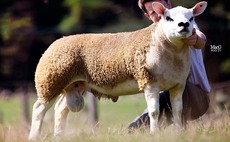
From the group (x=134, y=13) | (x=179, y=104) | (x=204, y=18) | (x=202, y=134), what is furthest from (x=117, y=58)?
(x=134, y=13)

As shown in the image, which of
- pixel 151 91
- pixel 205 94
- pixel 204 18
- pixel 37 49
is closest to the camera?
pixel 151 91

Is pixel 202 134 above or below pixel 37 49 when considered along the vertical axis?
above

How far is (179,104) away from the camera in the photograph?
732 centimetres

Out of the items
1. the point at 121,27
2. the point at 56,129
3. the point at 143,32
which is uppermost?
the point at 143,32

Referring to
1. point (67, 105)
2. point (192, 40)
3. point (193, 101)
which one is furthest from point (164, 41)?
point (67, 105)

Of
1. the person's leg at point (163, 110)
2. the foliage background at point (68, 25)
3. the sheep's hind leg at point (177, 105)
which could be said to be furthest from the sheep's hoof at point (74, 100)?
the foliage background at point (68, 25)

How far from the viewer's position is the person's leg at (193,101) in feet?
25.5

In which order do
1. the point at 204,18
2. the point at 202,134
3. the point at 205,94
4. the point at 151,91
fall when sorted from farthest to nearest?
1. the point at 204,18
2. the point at 205,94
3. the point at 151,91
4. the point at 202,134

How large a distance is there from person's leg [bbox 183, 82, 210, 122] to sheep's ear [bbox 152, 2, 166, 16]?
39.4 inches

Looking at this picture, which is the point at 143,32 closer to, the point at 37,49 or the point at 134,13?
the point at 134,13

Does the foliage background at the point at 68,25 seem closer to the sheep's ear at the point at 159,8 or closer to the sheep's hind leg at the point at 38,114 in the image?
the sheep's hind leg at the point at 38,114

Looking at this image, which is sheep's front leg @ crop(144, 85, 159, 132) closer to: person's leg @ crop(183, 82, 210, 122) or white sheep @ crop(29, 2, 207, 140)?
white sheep @ crop(29, 2, 207, 140)

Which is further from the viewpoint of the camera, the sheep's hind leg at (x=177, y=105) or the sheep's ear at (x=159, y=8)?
the sheep's hind leg at (x=177, y=105)

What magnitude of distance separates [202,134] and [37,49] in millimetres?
22558
